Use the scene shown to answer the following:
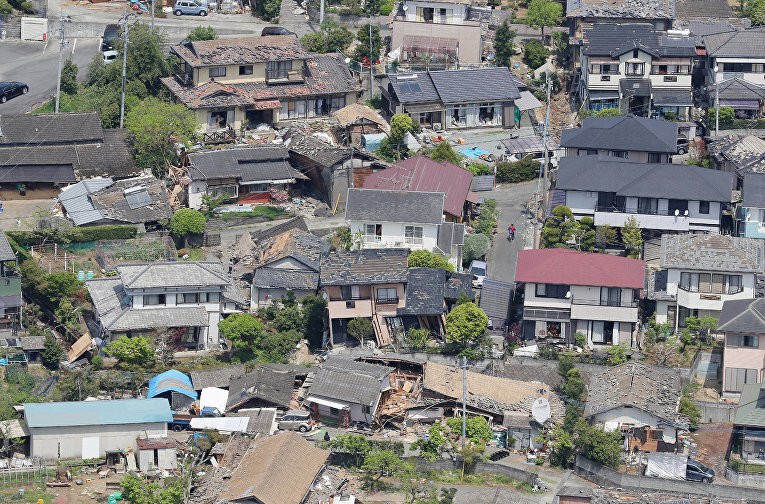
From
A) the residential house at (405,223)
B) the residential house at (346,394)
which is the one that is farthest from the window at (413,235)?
the residential house at (346,394)

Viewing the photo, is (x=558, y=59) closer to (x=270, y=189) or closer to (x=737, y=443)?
(x=270, y=189)

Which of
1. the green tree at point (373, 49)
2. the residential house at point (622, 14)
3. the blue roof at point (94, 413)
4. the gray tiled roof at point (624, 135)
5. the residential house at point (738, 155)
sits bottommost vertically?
the blue roof at point (94, 413)

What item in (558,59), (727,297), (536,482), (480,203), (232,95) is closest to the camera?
(536,482)

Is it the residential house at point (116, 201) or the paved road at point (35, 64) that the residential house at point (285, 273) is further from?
the paved road at point (35, 64)

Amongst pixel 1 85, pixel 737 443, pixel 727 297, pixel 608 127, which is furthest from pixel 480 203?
pixel 1 85

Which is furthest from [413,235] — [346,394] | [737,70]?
[737,70]

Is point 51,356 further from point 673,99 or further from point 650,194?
point 673,99
